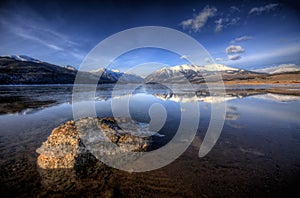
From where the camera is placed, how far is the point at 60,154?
6.11 m

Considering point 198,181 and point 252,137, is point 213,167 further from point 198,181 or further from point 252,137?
point 252,137

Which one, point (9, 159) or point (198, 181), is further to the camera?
point (9, 159)

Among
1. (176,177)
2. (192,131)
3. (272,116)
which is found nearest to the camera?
(176,177)

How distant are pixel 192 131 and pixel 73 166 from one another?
7093 mm

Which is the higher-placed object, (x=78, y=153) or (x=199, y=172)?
(x=78, y=153)

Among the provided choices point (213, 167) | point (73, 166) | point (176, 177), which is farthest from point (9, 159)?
point (213, 167)

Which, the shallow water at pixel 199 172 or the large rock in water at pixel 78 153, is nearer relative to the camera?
the shallow water at pixel 199 172

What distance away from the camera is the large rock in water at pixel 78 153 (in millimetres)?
5277

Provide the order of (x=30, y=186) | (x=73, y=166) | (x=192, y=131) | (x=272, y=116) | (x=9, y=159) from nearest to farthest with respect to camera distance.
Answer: (x=30, y=186) < (x=73, y=166) < (x=9, y=159) < (x=192, y=131) < (x=272, y=116)

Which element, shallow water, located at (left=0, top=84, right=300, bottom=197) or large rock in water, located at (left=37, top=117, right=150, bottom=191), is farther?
large rock in water, located at (left=37, top=117, right=150, bottom=191)

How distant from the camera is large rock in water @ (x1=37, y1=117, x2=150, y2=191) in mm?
5277

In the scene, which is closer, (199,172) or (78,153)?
(199,172)

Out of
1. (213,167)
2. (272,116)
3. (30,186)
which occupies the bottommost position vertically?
(30,186)

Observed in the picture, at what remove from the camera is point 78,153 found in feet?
20.4
